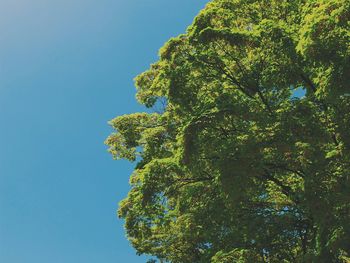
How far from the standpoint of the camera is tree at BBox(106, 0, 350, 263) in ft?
38.9

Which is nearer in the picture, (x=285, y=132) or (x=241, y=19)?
(x=285, y=132)

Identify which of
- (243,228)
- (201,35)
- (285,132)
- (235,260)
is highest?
(201,35)

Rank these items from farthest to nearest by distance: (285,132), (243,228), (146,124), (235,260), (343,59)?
1. (146,124)
2. (243,228)
3. (235,260)
4. (285,132)
5. (343,59)

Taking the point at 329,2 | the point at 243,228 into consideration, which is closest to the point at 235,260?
the point at 243,228

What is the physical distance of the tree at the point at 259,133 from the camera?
38.9ft

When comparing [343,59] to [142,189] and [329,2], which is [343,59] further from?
[142,189]

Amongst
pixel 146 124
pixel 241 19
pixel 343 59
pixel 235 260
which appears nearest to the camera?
pixel 343 59

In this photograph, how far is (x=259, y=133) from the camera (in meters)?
13.0

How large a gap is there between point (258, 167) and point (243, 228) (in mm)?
3112

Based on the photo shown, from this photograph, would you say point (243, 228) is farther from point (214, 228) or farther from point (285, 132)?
point (285, 132)

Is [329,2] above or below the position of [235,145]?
above

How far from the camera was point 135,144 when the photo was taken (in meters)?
22.2

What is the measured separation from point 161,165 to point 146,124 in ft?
22.1

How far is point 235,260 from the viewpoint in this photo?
14070 millimetres
